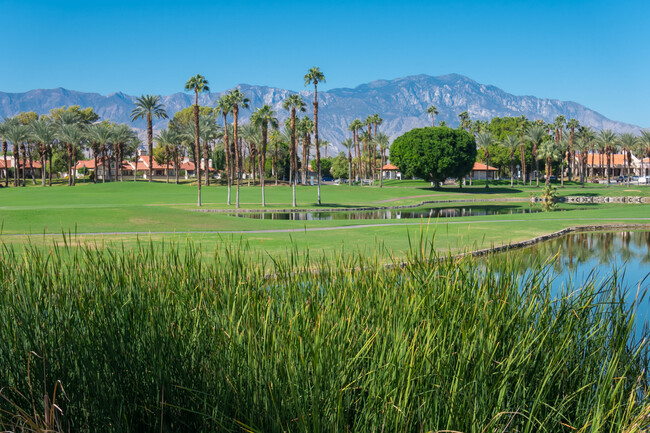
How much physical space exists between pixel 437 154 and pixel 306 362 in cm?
9784

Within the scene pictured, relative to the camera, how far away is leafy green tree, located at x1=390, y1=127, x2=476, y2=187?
328ft

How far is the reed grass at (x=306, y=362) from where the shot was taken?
4484mm

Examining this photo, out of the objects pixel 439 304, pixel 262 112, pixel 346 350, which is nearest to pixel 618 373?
pixel 439 304

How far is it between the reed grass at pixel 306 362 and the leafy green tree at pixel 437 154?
94.9m

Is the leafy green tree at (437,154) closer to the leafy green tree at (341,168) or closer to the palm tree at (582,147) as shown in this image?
the palm tree at (582,147)

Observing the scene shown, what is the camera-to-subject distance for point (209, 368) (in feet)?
17.0

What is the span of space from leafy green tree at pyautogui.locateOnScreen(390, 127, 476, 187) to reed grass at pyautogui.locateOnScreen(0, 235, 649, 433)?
9486 centimetres

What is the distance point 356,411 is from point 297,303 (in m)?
1.87

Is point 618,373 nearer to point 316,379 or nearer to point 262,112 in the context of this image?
point 316,379

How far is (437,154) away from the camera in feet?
327

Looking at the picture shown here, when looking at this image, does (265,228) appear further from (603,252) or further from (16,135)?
(16,135)

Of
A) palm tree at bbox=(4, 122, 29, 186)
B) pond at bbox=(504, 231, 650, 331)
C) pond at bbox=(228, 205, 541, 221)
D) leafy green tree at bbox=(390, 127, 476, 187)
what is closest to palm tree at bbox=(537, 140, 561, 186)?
leafy green tree at bbox=(390, 127, 476, 187)

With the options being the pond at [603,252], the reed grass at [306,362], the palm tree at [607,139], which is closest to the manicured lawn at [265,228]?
the pond at [603,252]

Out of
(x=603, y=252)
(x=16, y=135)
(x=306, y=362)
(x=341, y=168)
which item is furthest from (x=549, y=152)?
(x=306, y=362)
